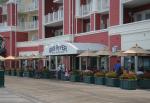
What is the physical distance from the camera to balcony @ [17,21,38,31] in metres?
66.6

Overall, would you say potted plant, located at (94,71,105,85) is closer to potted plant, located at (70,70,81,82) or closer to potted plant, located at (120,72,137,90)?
potted plant, located at (70,70,81,82)

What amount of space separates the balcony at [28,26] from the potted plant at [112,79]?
116ft

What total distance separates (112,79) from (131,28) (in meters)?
5.01

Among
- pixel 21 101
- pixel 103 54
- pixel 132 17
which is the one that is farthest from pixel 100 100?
pixel 132 17

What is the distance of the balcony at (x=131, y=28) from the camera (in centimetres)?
3219

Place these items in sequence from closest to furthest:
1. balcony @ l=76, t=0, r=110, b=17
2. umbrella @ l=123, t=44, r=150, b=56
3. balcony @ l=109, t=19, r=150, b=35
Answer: umbrella @ l=123, t=44, r=150, b=56 < balcony @ l=109, t=19, r=150, b=35 < balcony @ l=76, t=0, r=110, b=17

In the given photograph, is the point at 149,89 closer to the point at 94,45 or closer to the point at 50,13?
the point at 94,45

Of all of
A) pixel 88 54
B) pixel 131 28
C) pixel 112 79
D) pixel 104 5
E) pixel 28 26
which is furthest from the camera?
pixel 28 26

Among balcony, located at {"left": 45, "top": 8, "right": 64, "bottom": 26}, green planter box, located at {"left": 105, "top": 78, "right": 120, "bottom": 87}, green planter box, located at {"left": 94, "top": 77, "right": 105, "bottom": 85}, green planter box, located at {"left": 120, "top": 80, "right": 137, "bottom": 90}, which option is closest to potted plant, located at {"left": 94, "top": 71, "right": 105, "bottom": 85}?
green planter box, located at {"left": 94, "top": 77, "right": 105, "bottom": 85}

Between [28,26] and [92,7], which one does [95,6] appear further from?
[28,26]

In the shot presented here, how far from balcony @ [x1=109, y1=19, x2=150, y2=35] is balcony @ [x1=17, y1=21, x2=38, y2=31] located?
30461 mm

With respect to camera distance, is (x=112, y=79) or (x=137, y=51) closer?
(x=137, y=51)

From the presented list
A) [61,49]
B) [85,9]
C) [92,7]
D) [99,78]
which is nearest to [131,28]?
[99,78]

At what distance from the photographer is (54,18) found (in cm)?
5450
